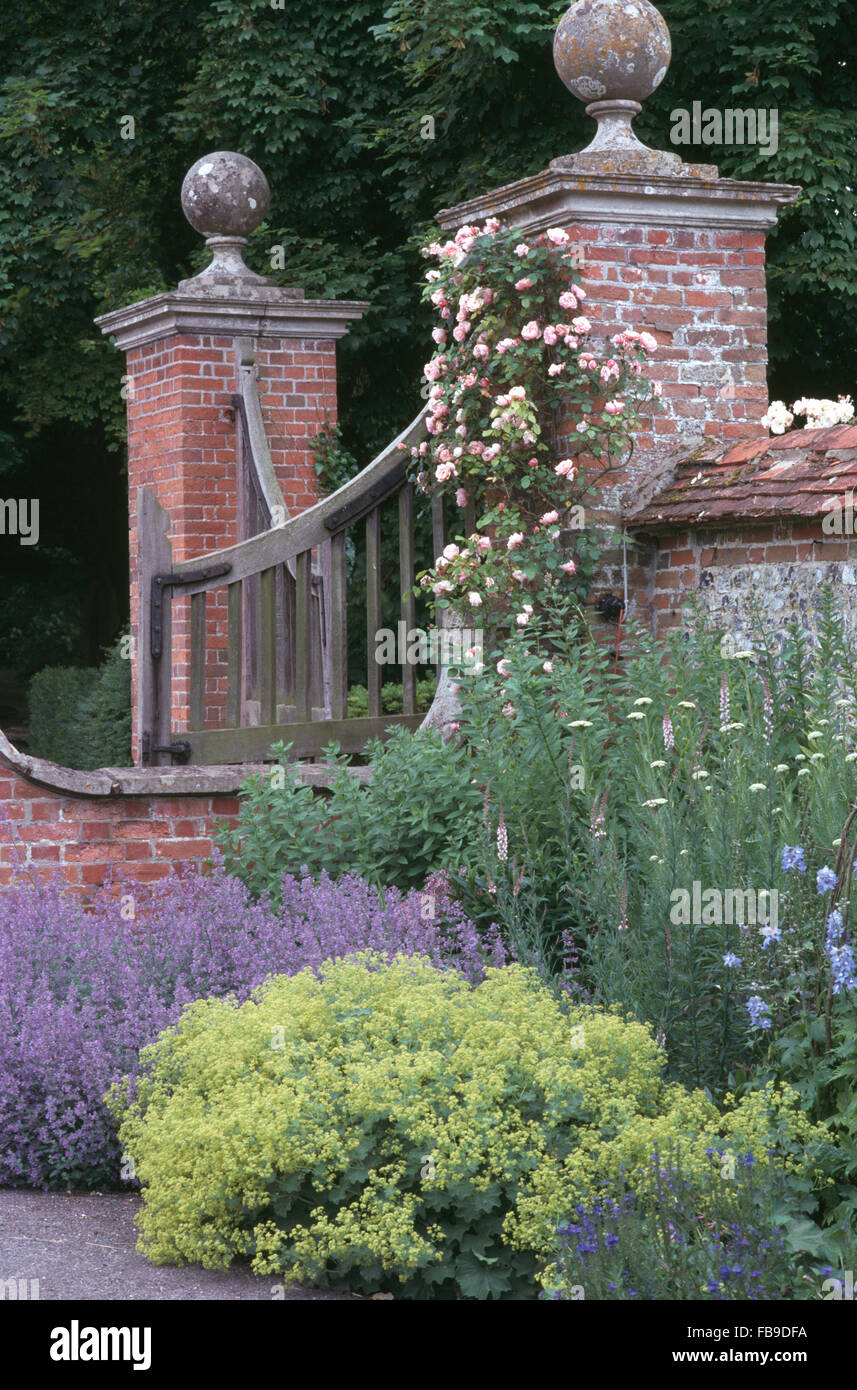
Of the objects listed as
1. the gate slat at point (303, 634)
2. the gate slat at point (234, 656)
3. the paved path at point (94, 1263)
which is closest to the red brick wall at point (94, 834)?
the gate slat at point (234, 656)

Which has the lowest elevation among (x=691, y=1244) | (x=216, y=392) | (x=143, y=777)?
(x=691, y=1244)

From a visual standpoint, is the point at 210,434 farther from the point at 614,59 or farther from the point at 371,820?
the point at 371,820

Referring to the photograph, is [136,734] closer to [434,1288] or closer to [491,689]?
[491,689]

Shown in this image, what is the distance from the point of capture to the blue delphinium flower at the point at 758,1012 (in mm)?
3744

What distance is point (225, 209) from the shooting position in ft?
27.8

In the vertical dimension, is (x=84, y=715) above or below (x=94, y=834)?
above

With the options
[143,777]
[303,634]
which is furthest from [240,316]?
[143,777]

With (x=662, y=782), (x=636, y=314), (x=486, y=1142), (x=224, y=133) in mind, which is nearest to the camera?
(x=486, y=1142)

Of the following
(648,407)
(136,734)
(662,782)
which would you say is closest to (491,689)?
(662,782)

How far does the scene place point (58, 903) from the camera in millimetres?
5484

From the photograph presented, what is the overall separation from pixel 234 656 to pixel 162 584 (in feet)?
1.36

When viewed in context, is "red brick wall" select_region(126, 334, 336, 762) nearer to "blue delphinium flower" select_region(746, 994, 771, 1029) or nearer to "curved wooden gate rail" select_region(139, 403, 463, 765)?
"curved wooden gate rail" select_region(139, 403, 463, 765)

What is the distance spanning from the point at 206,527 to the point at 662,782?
4.28 m

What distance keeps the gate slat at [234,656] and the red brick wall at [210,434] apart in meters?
1.23
